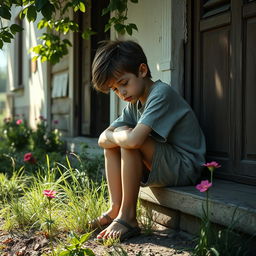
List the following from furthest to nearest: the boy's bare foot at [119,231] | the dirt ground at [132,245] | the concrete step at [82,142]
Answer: the concrete step at [82,142]
the boy's bare foot at [119,231]
the dirt ground at [132,245]

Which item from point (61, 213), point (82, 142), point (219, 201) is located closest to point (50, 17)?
point (61, 213)

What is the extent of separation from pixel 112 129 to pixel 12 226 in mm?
873

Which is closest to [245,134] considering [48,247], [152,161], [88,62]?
[152,161]

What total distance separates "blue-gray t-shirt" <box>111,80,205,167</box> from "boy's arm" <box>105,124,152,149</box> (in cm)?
4

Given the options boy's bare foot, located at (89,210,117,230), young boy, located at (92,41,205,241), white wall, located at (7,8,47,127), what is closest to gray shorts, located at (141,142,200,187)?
young boy, located at (92,41,205,241)

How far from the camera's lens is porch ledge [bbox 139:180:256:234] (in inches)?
76.9

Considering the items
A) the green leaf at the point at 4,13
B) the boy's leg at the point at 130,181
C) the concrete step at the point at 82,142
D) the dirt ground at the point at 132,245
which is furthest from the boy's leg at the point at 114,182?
the concrete step at the point at 82,142

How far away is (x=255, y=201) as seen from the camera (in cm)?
213

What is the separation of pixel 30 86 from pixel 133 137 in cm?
566

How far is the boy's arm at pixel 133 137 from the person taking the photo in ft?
7.71

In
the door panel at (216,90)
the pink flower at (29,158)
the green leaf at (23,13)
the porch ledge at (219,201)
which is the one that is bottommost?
the porch ledge at (219,201)

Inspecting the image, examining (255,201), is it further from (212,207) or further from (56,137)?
(56,137)

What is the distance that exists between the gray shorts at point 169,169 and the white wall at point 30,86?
14.7ft

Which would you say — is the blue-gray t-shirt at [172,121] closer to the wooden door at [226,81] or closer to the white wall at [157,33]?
the wooden door at [226,81]
